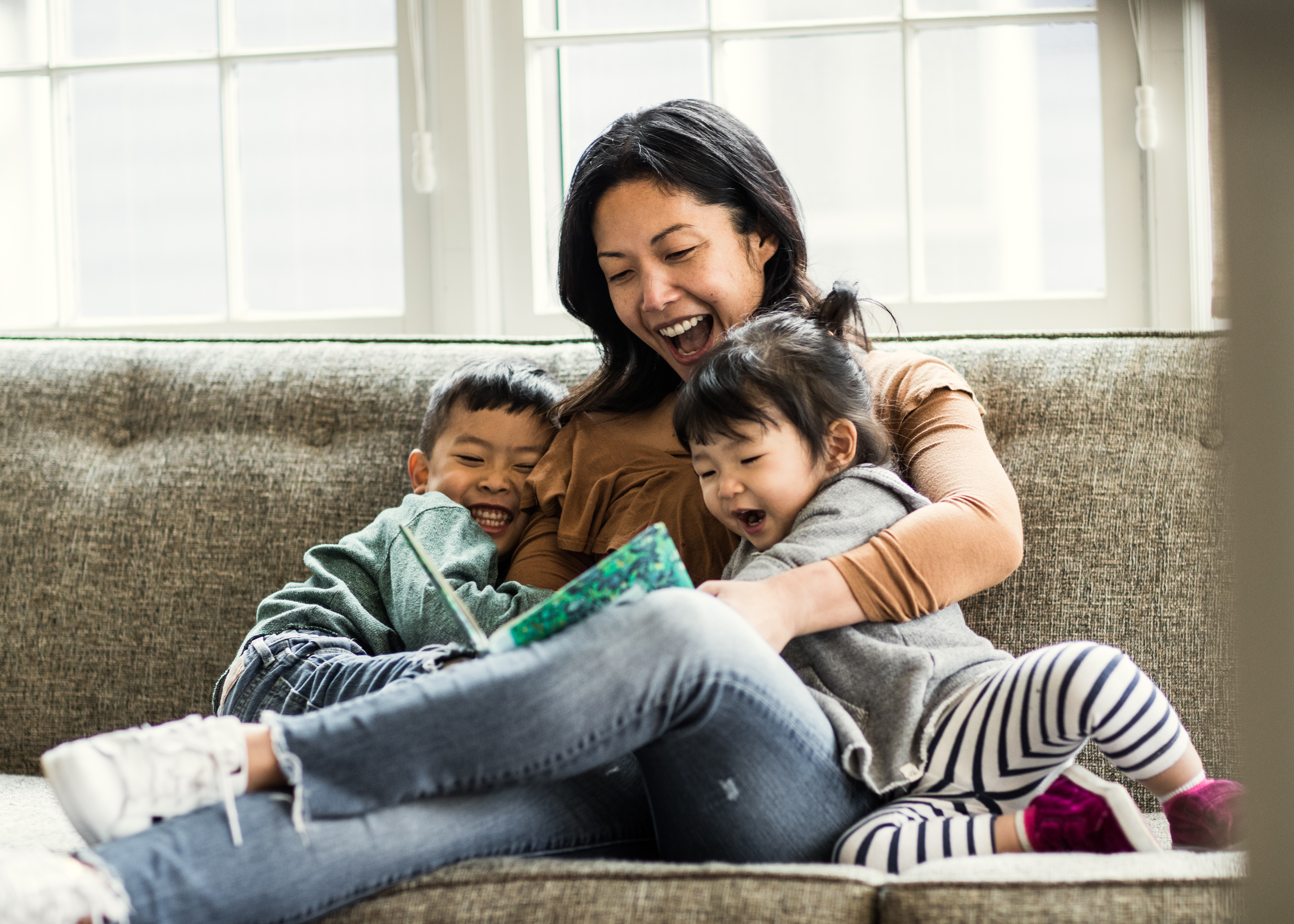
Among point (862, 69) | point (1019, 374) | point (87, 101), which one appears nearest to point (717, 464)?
point (1019, 374)

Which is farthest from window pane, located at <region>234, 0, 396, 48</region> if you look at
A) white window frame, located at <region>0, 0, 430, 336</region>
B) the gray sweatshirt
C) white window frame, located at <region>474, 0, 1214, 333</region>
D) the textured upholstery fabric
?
the textured upholstery fabric

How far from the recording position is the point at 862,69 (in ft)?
6.62

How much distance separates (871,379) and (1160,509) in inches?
14.8

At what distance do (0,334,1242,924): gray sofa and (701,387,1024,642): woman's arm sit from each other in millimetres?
214

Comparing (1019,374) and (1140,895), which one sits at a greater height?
(1019,374)

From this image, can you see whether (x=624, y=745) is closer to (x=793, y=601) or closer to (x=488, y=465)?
(x=793, y=601)

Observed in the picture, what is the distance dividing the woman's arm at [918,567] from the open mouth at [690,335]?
1.15 ft

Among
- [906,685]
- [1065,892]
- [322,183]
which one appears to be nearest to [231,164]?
[322,183]

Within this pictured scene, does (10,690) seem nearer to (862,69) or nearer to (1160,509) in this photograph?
(1160,509)

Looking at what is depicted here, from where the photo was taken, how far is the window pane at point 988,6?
6.41ft

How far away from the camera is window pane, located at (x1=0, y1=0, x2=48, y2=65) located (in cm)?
221

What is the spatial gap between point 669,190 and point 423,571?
0.54m

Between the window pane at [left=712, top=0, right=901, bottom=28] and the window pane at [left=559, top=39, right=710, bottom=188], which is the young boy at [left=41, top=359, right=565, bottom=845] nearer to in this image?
the window pane at [left=559, top=39, right=710, bottom=188]

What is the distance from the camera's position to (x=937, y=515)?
3.61 feet
